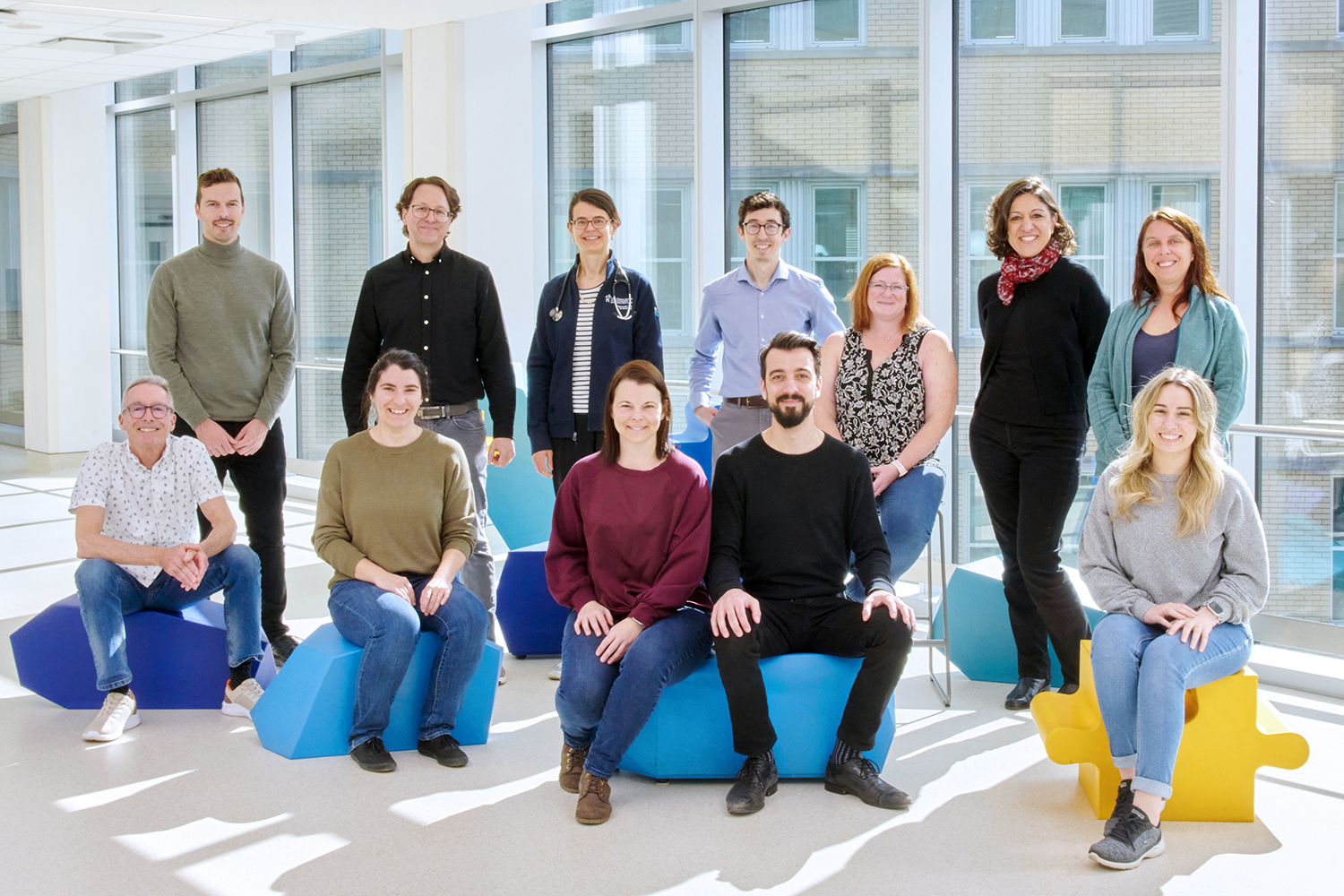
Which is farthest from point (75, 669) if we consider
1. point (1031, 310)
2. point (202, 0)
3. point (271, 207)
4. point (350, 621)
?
point (271, 207)

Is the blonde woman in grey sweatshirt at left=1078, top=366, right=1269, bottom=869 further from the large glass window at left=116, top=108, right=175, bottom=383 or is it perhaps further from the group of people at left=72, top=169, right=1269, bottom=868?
the large glass window at left=116, top=108, right=175, bottom=383

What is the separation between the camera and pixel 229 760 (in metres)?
3.60

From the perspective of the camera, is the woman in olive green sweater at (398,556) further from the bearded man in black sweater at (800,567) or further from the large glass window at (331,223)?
the large glass window at (331,223)

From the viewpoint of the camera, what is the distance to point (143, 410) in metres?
3.82

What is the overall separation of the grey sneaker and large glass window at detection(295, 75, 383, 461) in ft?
21.9

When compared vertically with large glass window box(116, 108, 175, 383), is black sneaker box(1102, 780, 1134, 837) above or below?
below

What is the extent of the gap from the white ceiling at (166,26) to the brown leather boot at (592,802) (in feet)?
15.0

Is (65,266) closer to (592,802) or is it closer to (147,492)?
(147,492)

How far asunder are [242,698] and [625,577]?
1.48 metres

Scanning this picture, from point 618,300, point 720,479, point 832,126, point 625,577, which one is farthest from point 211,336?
point 832,126

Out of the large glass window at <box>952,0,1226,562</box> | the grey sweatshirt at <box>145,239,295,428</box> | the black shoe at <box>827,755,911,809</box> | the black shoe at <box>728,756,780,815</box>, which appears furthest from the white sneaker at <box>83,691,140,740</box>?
the large glass window at <box>952,0,1226,562</box>

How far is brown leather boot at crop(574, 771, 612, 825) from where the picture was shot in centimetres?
311

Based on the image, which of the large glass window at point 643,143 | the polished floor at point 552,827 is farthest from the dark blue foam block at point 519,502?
the large glass window at point 643,143

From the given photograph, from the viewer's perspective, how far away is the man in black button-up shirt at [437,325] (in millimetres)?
4262
